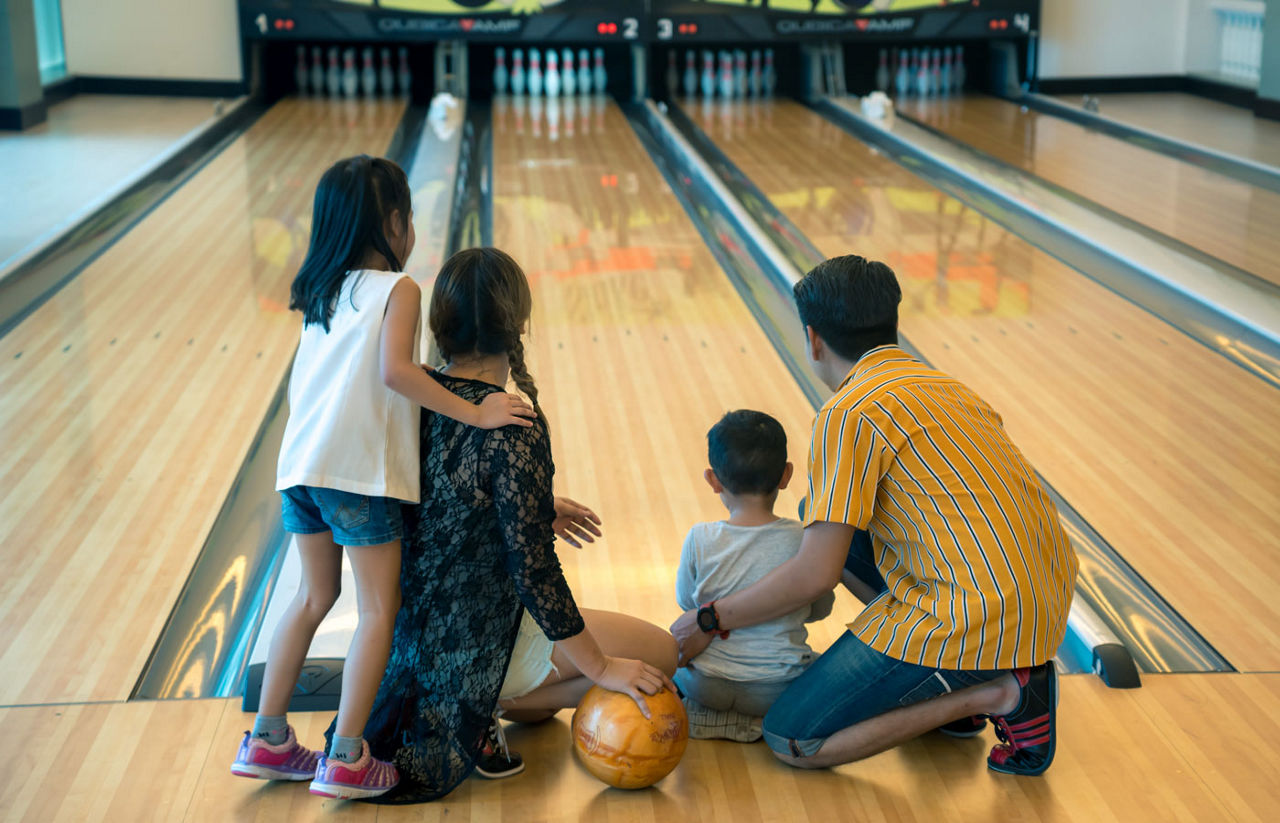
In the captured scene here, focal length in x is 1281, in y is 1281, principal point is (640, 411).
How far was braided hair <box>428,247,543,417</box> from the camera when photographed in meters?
1.50

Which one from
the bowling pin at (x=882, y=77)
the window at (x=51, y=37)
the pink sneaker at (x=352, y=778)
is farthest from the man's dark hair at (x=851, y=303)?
the window at (x=51, y=37)

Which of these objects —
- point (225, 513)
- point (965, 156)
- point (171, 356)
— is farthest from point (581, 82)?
point (225, 513)

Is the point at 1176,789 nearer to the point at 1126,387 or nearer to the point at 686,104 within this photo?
the point at 1126,387

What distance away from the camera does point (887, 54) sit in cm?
798

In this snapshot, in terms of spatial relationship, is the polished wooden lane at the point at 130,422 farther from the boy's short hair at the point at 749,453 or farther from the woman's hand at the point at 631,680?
the boy's short hair at the point at 749,453

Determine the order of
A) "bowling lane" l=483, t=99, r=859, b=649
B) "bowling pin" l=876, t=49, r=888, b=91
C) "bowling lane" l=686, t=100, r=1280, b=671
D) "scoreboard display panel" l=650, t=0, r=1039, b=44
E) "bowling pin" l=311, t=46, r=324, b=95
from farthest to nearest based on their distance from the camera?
"bowling pin" l=876, t=49, r=888, b=91
"bowling pin" l=311, t=46, r=324, b=95
"scoreboard display panel" l=650, t=0, r=1039, b=44
"bowling lane" l=483, t=99, r=859, b=649
"bowling lane" l=686, t=100, r=1280, b=671

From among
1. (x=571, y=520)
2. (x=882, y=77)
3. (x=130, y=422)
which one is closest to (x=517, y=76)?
(x=882, y=77)

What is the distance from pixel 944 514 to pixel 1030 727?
298 millimetres

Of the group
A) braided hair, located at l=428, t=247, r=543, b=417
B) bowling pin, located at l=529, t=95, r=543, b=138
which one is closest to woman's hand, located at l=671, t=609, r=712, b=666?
braided hair, located at l=428, t=247, r=543, b=417

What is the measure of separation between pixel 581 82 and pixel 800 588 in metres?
6.49

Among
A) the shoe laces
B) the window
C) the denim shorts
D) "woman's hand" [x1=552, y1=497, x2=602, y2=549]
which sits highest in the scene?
the window

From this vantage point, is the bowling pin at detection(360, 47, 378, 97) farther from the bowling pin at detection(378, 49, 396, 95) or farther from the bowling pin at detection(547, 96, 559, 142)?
the bowling pin at detection(547, 96, 559, 142)

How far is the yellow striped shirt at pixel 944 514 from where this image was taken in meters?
1.47

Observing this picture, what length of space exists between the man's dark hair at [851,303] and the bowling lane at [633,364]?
567 mm
